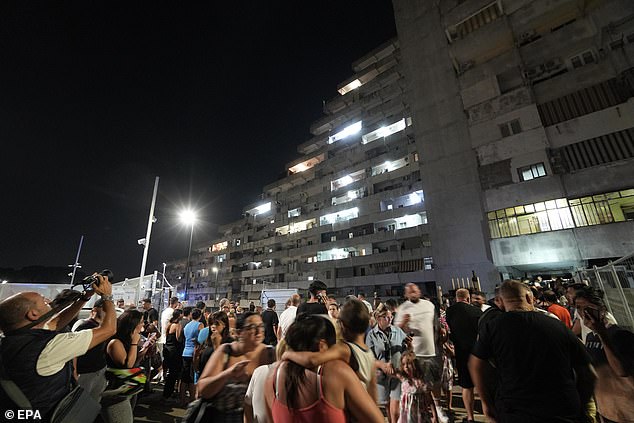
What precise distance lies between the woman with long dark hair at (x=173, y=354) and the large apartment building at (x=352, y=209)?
68.5 ft

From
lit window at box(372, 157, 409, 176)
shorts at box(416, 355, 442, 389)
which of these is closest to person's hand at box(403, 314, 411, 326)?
shorts at box(416, 355, 442, 389)

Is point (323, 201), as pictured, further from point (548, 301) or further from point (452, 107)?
point (548, 301)

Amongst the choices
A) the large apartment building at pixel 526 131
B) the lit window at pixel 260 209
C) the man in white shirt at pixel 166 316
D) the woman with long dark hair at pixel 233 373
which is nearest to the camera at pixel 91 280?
the woman with long dark hair at pixel 233 373

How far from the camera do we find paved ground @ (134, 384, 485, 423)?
515cm

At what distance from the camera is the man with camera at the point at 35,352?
2.00 metres

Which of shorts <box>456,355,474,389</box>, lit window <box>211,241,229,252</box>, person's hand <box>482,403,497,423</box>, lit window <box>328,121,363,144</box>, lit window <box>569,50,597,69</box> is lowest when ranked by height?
shorts <box>456,355,474,389</box>

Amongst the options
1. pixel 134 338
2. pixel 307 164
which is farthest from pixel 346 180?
pixel 134 338

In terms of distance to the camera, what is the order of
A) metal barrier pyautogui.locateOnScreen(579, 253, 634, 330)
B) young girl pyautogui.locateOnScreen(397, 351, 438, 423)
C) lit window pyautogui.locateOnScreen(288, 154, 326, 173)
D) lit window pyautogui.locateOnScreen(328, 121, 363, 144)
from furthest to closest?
1. lit window pyautogui.locateOnScreen(288, 154, 326, 173)
2. lit window pyautogui.locateOnScreen(328, 121, 363, 144)
3. metal barrier pyautogui.locateOnScreen(579, 253, 634, 330)
4. young girl pyautogui.locateOnScreen(397, 351, 438, 423)

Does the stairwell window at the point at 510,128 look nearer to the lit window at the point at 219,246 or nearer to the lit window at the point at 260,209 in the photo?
the lit window at the point at 260,209

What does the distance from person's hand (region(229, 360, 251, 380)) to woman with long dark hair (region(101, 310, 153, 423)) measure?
1906 millimetres

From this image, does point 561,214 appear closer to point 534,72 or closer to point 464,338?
point 534,72

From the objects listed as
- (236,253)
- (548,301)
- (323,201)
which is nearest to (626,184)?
(548,301)

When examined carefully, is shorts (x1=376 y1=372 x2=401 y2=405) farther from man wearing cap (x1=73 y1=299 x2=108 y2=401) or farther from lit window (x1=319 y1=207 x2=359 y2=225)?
lit window (x1=319 y1=207 x2=359 y2=225)

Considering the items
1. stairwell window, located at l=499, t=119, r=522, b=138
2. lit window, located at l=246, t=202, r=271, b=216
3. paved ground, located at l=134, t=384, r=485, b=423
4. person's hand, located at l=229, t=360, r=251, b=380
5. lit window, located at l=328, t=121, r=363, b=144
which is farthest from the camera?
lit window, located at l=246, t=202, r=271, b=216
